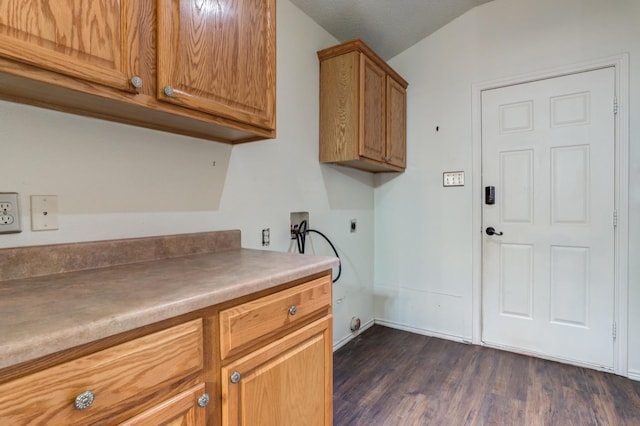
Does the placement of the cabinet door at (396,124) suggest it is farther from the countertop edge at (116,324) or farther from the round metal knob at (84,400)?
the round metal knob at (84,400)

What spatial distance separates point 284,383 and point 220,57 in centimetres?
116

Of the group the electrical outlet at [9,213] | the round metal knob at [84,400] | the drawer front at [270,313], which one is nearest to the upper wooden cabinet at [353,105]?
the drawer front at [270,313]

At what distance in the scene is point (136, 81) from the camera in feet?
3.07

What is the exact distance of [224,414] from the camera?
34.7 inches

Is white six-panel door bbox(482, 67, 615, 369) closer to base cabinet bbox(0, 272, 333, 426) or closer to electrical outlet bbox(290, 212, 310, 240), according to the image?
electrical outlet bbox(290, 212, 310, 240)

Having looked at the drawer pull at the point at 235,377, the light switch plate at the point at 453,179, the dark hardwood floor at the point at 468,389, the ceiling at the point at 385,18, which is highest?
the ceiling at the point at 385,18

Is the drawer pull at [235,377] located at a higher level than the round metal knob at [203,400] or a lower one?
higher

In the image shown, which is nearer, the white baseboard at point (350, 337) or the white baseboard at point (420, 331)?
the white baseboard at point (350, 337)

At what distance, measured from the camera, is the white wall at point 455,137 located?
2137mm

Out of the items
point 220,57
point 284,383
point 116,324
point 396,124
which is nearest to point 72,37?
point 220,57

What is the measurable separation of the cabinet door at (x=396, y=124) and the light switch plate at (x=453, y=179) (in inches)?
14.0

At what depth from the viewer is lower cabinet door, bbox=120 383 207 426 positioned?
717mm

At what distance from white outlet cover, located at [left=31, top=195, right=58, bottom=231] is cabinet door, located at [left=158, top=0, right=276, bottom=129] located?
496 mm

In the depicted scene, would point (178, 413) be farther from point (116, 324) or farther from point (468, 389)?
point (468, 389)
